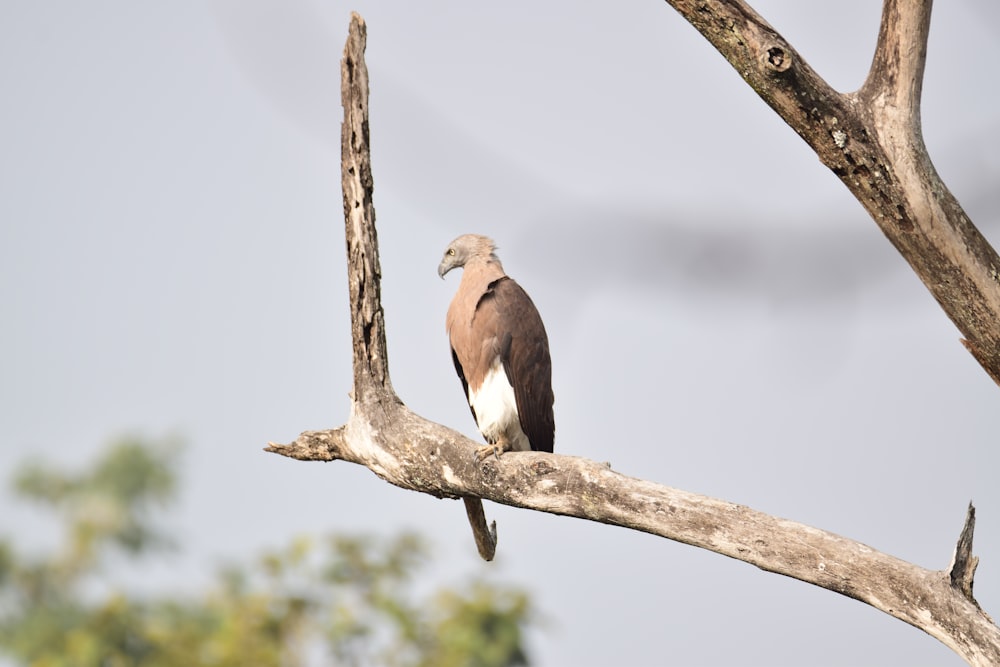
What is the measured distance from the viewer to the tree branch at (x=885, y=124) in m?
3.34

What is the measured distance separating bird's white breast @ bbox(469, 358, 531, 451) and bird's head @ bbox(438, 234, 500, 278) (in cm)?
76

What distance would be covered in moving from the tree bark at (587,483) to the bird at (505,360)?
0.91 m

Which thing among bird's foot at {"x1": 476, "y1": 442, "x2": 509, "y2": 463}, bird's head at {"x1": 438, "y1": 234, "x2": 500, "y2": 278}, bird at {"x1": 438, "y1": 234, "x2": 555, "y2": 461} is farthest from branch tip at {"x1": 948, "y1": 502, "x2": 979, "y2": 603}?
bird's head at {"x1": 438, "y1": 234, "x2": 500, "y2": 278}

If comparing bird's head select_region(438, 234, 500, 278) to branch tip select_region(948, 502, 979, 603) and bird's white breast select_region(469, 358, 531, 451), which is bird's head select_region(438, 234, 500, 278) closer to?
bird's white breast select_region(469, 358, 531, 451)

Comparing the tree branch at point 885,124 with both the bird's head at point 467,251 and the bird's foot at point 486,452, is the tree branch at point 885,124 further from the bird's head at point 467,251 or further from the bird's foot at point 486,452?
the bird's head at point 467,251

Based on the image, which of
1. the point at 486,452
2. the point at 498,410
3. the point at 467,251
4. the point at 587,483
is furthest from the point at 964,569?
the point at 467,251

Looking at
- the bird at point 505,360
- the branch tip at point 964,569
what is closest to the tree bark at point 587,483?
the branch tip at point 964,569

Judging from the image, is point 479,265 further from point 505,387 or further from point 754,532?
point 754,532

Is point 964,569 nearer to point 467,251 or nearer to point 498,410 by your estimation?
point 498,410

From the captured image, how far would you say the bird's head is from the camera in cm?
635

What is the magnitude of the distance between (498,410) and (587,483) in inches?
60.3

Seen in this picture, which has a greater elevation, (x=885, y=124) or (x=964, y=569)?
(x=885, y=124)

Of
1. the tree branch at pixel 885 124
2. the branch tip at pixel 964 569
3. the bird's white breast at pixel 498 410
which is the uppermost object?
the tree branch at pixel 885 124

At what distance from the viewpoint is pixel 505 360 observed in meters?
5.77
